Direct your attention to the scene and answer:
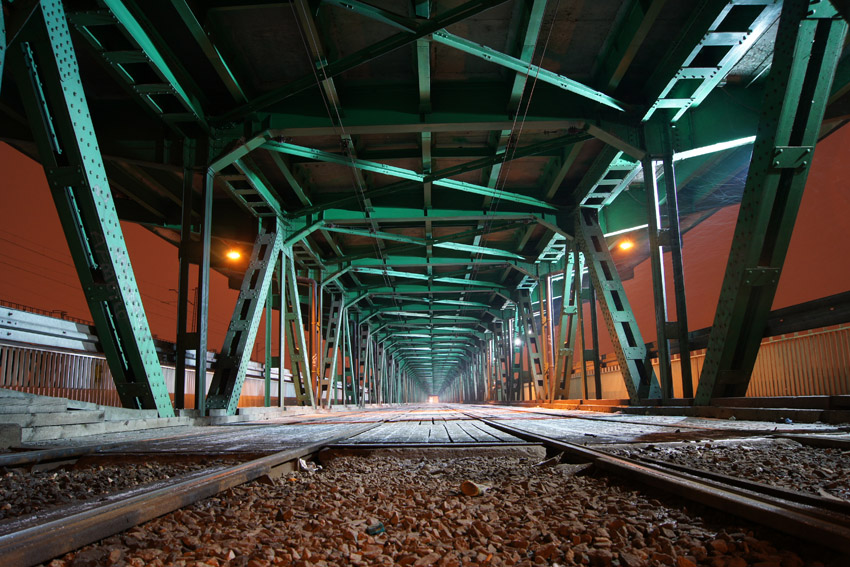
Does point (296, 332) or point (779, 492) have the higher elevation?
point (296, 332)

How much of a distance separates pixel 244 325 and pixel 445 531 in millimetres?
6991

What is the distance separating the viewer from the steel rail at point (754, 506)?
1127 mm

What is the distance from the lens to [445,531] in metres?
1.51

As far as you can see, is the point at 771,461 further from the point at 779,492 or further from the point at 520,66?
the point at 520,66

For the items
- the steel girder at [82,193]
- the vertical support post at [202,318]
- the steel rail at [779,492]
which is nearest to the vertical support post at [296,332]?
the vertical support post at [202,318]

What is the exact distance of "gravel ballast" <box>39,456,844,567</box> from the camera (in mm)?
1255

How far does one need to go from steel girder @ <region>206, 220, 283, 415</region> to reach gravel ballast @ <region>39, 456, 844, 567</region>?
5511mm

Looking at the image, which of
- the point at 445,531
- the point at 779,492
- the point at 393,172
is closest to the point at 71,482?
the point at 445,531

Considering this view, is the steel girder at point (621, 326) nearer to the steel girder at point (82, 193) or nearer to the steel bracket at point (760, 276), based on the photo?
the steel bracket at point (760, 276)

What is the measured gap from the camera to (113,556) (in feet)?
4.00

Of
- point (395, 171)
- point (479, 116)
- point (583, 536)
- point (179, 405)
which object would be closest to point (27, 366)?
point (179, 405)

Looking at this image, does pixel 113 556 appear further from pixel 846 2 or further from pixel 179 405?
pixel 179 405

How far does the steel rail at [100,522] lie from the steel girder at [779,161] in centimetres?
444

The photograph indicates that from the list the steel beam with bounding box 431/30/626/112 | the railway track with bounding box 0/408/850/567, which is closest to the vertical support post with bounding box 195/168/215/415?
the steel beam with bounding box 431/30/626/112
